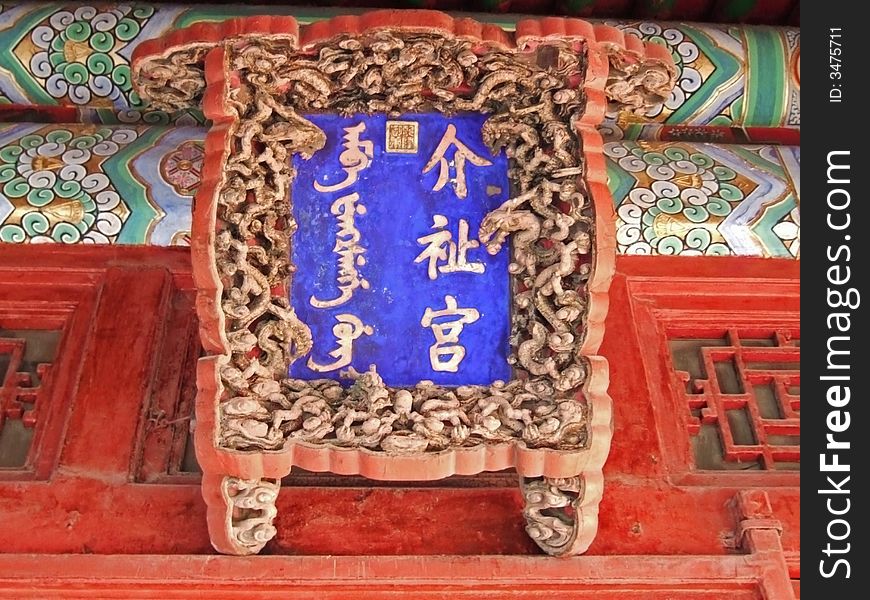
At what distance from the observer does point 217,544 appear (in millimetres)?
2662

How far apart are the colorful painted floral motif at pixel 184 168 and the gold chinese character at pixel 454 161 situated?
120 centimetres

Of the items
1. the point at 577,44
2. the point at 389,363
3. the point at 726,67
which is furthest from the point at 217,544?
the point at 726,67

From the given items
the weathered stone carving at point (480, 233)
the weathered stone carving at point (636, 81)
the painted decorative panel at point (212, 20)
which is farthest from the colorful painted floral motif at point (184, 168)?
the weathered stone carving at point (636, 81)

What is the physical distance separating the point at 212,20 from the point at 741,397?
2.75 meters

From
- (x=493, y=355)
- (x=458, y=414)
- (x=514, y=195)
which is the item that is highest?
(x=514, y=195)

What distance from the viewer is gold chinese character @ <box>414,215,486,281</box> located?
8.87 ft

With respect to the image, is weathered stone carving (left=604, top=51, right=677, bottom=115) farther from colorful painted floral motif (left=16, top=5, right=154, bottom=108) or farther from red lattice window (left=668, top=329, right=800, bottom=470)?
colorful painted floral motif (left=16, top=5, right=154, bottom=108)

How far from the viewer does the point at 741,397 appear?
3.30m

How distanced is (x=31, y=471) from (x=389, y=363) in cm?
136

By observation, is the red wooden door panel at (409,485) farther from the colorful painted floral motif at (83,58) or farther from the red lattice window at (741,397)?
the colorful painted floral motif at (83,58)

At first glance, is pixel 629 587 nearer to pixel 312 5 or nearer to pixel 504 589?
pixel 504 589

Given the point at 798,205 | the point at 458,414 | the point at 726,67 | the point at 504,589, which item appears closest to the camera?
the point at 458,414

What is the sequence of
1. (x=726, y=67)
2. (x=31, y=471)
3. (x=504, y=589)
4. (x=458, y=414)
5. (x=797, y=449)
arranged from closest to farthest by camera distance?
(x=458, y=414) → (x=504, y=589) → (x=31, y=471) → (x=797, y=449) → (x=726, y=67)

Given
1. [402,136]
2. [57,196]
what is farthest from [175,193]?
[402,136]
